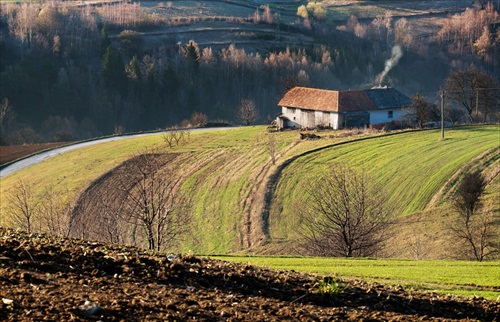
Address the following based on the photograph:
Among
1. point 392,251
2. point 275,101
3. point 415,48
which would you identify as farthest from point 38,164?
point 415,48

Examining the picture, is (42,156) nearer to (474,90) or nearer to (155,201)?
(155,201)

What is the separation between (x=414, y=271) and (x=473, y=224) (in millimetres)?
15511

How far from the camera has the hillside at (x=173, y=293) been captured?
344 inches

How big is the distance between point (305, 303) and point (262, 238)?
25.5m

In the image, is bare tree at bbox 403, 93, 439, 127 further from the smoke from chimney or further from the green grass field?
the smoke from chimney

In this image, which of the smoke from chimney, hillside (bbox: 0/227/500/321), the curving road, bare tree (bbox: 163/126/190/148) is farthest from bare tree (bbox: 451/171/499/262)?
the smoke from chimney

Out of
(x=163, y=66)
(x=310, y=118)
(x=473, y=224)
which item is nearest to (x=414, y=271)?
(x=473, y=224)

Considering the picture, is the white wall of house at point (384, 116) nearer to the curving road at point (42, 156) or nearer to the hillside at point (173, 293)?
the curving road at point (42, 156)

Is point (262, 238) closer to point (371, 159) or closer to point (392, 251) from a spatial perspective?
point (392, 251)

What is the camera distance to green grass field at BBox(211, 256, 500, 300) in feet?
49.5

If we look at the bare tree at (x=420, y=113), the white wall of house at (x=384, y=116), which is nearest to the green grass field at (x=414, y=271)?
the bare tree at (x=420, y=113)

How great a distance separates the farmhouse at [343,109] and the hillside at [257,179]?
Result: 331 cm

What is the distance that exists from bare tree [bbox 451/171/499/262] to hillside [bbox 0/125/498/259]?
2.11ft

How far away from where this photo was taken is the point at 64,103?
280 ft
